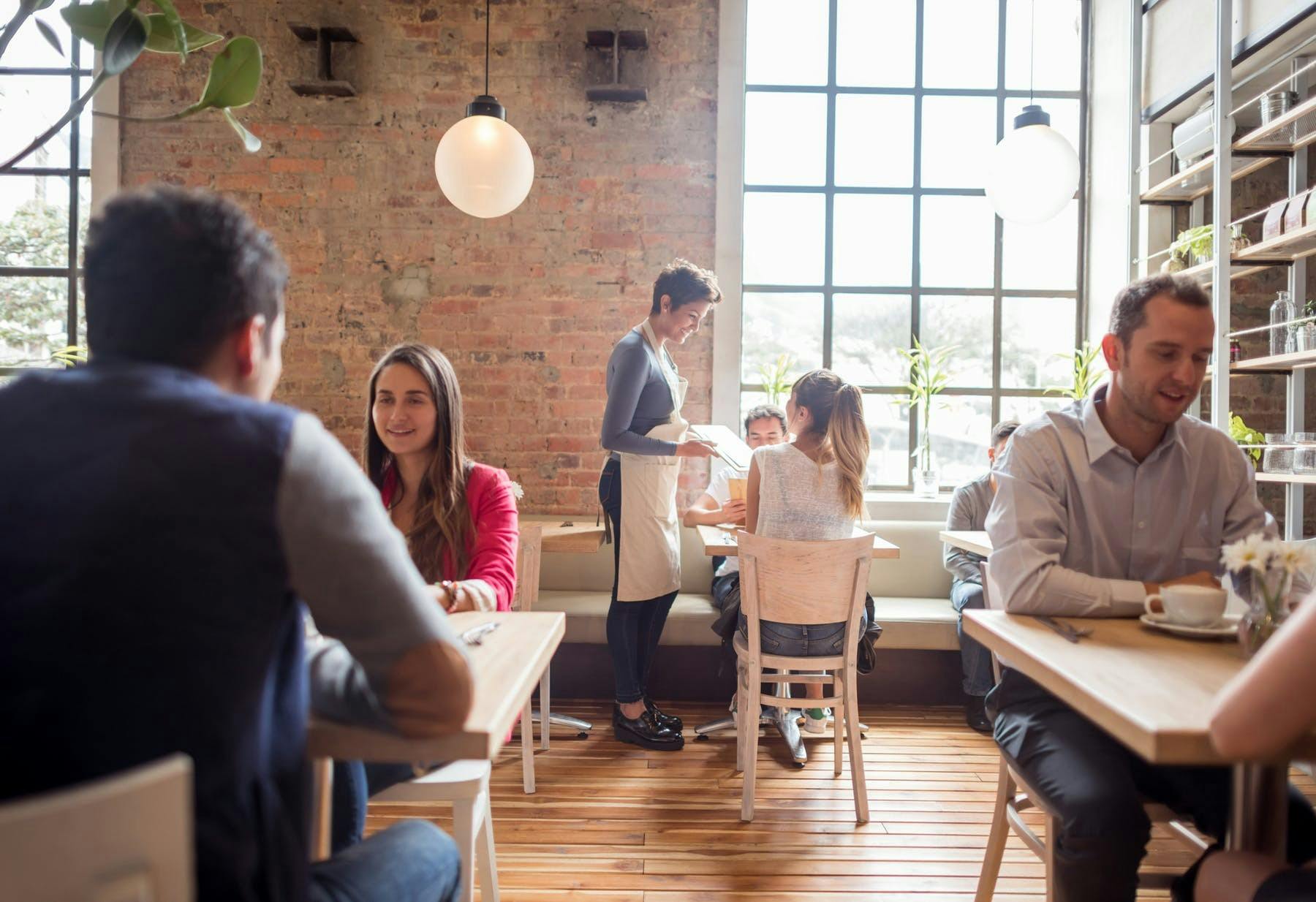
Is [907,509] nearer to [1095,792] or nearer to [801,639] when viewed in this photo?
[801,639]

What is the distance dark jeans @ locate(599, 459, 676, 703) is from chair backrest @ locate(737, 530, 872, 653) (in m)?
0.76

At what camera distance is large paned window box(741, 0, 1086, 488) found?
497cm

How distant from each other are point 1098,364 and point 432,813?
4.17m

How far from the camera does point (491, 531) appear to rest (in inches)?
78.2

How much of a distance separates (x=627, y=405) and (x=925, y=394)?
230 cm

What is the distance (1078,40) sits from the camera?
4.98 m

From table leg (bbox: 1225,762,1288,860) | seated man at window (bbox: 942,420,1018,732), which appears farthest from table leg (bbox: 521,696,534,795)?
table leg (bbox: 1225,762,1288,860)

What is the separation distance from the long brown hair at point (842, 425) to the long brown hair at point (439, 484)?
4.44ft

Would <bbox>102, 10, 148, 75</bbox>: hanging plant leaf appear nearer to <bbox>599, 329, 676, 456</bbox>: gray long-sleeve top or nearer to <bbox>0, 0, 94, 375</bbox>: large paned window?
<bbox>599, 329, 676, 456</bbox>: gray long-sleeve top

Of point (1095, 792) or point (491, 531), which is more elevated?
point (491, 531)

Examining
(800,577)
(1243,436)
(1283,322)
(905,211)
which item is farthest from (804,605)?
(905,211)

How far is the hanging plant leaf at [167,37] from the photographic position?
1.22 m

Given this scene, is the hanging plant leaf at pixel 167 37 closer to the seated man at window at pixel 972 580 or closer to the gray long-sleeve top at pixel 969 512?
the seated man at window at pixel 972 580

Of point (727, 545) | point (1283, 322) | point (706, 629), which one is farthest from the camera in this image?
point (706, 629)
